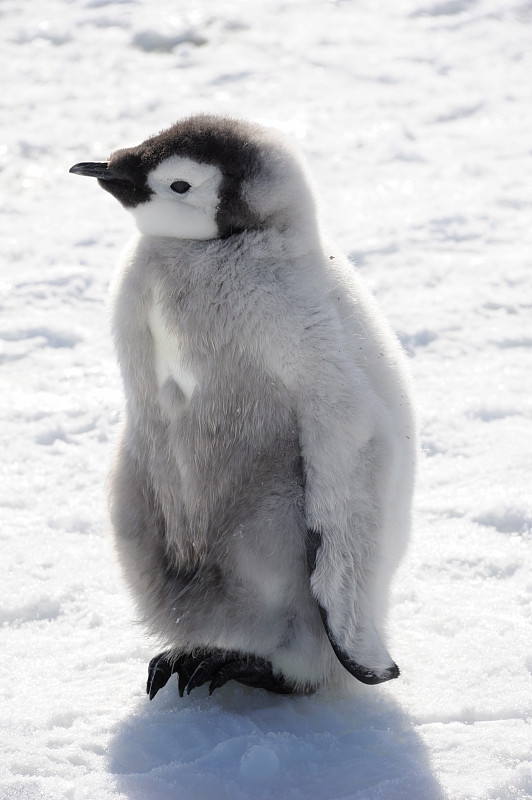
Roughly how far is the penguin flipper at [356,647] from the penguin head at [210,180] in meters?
0.56

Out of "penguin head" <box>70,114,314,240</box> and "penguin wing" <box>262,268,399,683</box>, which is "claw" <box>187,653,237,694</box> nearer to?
"penguin wing" <box>262,268,399,683</box>

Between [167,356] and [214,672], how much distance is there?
0.59 m

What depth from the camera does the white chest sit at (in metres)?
1.90

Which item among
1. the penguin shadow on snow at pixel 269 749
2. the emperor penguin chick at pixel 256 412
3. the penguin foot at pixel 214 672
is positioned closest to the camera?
the penguin shadow on snow at pixel 269 749

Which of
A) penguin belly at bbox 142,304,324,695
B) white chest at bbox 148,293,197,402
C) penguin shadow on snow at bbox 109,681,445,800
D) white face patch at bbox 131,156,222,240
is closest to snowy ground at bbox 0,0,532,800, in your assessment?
penguin shadow on snow at bbox 109,681,445,800

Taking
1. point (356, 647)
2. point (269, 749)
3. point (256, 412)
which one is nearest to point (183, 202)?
point (256, 412)

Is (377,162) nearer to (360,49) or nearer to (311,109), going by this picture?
(311,109)

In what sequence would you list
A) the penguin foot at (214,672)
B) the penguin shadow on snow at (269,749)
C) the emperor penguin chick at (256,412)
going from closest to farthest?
1. the penguin shadow on snow at (269,749)
2. the emperor penguin chick at (256,412)
3. the penguin foot at (214,672)

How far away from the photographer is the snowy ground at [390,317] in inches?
71.9

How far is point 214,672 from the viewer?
199cm

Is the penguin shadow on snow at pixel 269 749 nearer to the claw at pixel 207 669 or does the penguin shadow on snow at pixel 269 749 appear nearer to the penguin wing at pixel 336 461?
the claw at pixel 207 669

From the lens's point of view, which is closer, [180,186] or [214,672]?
[180,186]

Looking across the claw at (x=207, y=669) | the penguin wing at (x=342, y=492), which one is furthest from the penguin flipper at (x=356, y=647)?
the claw at (x=207, y=669)

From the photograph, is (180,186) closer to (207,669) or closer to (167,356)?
(167,356)
